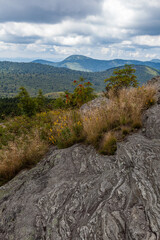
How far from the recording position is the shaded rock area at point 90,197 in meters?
3.07

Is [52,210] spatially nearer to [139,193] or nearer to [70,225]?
[70,225]

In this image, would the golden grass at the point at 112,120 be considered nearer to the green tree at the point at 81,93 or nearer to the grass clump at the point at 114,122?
the grass clump at the point at 114,122

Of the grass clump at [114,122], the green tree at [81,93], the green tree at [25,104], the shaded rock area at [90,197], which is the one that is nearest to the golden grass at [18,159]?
the shaded rock area at [90,197]

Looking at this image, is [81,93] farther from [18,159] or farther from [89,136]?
[18,159]

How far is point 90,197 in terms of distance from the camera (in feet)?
12.6

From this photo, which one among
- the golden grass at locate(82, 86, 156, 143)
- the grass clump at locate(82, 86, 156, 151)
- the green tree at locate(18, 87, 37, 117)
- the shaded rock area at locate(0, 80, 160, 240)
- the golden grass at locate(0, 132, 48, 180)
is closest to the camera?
the shaded rock area at locate(0, 80, 160, 240)

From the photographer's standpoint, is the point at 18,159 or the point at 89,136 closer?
the point at 18,159

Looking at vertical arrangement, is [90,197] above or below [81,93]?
below

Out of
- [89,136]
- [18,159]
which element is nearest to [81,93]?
[89,136]

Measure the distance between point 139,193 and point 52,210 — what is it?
2.27 m

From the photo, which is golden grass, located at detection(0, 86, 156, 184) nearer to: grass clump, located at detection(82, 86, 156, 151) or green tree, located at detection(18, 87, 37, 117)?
grass clump, located at detection(82, 86, 156, 151)

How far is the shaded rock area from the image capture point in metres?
3.07

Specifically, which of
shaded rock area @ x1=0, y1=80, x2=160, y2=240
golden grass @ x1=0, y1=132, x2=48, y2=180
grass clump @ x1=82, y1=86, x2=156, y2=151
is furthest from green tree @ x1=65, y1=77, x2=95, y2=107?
shaded rock area @ x1=0, y1=80, x2=160, y2=240

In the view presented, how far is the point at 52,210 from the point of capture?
378 centimetres
